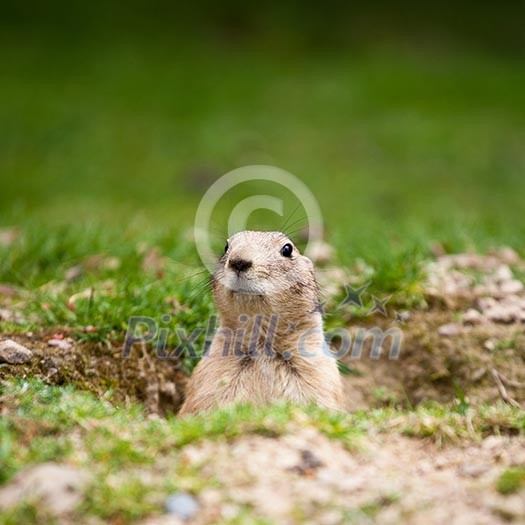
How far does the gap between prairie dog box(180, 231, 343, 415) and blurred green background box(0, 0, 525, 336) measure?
146 cm

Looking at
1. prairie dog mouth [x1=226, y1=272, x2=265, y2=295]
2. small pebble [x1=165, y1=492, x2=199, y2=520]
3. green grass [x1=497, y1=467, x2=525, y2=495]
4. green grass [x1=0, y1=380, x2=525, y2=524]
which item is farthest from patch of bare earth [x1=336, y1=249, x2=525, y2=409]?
small pebble [x1=165, y1=492, x2=199, y2=520]

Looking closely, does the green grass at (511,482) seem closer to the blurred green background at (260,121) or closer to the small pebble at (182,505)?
the small pebble at (182,505)

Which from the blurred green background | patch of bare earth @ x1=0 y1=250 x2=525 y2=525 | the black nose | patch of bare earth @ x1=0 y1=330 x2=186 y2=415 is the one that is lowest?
patch of bare earth @ x1=0 y1=330 x2=186 y2=415

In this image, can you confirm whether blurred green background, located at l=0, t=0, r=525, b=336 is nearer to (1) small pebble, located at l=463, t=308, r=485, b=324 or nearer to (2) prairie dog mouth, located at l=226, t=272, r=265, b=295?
(1) small pebble, located at l=463, t=308, r=485, b=324

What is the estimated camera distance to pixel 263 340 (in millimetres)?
4824

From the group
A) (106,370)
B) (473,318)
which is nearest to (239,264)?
(106,370)

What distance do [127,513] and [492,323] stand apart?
3507mm

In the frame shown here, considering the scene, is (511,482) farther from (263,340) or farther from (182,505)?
(263,340)

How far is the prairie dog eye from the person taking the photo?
Answer: 500 centimetres

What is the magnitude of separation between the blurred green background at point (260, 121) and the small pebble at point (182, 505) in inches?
124

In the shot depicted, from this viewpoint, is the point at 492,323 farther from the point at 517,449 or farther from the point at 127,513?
the point at 127,513

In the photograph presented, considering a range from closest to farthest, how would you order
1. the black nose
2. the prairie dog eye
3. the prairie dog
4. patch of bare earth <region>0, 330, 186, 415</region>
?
the black nose
the prairie dog
patch of bare earth <region>0, 330, 186, 415</region>
the prairie dog eye

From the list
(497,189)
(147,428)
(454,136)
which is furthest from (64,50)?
(147,428)

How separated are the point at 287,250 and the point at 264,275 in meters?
0.37
